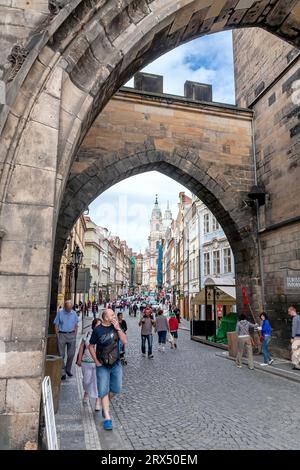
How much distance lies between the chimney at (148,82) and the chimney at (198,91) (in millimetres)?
1098

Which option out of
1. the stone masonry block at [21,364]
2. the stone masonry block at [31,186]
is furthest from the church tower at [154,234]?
the stone masonry block at [21,364]

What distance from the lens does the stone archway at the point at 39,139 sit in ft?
11.7

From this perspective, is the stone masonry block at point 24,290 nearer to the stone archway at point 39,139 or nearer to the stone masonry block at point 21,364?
the stone archway at point 39,139

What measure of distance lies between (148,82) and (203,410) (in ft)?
36.4

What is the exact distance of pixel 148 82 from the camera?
12.6 meters

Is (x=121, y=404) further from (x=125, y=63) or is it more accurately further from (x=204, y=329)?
(x=204, y=329)

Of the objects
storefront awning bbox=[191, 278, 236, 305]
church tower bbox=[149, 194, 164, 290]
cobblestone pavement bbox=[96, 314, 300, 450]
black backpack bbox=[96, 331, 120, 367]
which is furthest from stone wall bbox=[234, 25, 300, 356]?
church tower bbox=[149, 194, 164, 290]

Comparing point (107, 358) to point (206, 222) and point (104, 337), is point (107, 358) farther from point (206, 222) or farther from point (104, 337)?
point (206, 222)

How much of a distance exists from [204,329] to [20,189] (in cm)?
1489

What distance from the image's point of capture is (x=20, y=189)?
3.86 meters

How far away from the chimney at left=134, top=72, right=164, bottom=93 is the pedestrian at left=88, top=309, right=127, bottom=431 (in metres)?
10.1

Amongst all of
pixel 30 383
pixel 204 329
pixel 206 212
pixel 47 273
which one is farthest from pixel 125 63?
pixel 206 212

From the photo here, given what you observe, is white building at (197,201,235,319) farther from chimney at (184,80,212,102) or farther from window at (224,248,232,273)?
chimney at (184,80,212,102)

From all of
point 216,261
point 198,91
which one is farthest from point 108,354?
point 216,261
